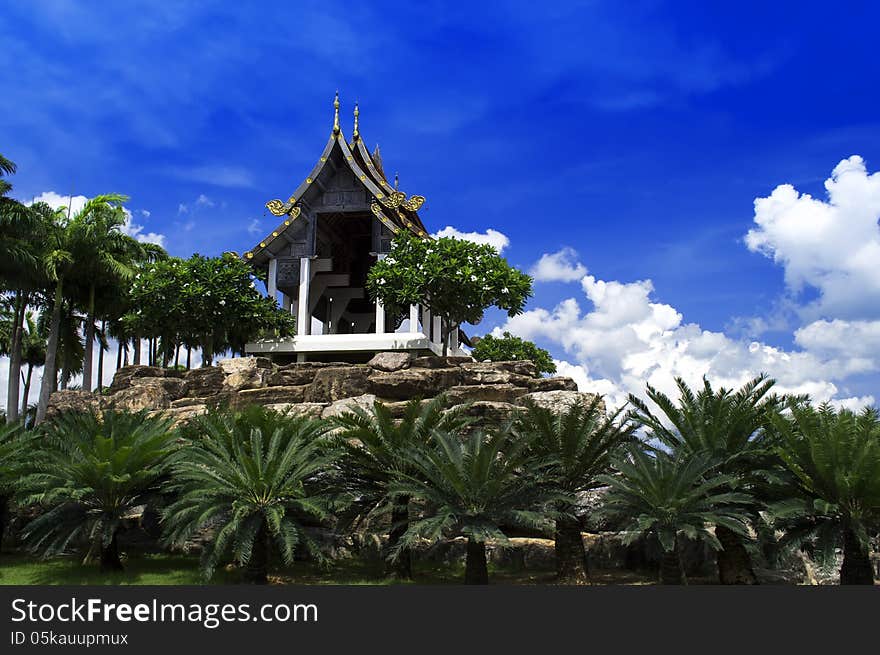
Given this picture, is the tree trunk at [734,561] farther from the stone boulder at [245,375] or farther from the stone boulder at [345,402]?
the stone boulder at [245,375]

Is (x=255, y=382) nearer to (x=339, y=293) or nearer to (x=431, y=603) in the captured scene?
(x=431, y=603)

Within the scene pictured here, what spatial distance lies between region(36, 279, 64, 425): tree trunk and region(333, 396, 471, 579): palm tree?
19737 mm

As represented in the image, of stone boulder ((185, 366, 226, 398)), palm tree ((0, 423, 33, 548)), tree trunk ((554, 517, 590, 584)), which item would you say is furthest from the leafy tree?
palm tree ((0, 423, 33, 548))

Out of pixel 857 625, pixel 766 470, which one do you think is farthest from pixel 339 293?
pixel 857 625

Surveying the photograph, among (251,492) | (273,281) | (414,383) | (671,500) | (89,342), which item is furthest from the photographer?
(273,281)

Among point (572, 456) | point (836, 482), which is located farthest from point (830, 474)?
point (572, 456)

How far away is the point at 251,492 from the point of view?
14.2 m

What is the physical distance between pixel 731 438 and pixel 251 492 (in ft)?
31.5

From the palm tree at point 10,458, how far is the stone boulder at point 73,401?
19.2 ft

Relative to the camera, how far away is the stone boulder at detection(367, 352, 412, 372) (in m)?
24.0

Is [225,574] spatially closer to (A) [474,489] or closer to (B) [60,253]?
(A) [474,489]

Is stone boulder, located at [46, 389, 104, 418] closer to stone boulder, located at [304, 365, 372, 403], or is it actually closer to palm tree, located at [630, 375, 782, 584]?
stone boulder, located at [304, 365, 372, 403]

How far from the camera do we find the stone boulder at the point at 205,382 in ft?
83.2

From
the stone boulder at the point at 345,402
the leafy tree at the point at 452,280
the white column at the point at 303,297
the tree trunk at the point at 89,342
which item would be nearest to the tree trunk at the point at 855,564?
the stone boulder at the point at 345,402
